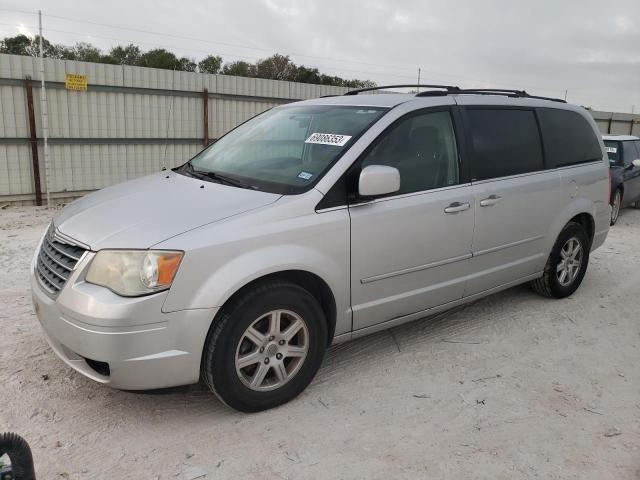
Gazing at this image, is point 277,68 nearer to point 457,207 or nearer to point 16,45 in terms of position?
point 16,45

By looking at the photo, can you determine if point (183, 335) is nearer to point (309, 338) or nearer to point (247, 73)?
point (309, 338)

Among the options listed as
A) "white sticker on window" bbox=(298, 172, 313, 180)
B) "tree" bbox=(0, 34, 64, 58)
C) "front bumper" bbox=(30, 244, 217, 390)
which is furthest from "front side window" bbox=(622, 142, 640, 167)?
"tree" bbox=(0, 34, 64, 58)

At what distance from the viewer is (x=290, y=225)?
2.95 metres

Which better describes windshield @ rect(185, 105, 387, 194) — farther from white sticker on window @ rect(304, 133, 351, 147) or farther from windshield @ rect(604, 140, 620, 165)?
windshield @ rect(604, 140, 620, 165)

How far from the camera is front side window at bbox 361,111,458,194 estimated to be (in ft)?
11.3

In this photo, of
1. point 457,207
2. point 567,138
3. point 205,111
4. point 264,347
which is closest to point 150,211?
point 264,347

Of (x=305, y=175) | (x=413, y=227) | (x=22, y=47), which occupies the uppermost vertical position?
(x=22, y=47)

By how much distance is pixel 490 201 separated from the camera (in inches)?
156

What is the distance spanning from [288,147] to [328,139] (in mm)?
343

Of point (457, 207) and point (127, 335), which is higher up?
point (457, 207)

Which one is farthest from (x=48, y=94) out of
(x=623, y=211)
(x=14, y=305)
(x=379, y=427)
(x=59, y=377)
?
(x=623, y=211)

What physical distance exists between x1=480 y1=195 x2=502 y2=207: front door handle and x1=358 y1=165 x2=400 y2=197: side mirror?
1021 mm

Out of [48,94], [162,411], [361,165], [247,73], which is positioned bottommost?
[162,411]

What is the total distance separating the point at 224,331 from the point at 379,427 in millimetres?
991
